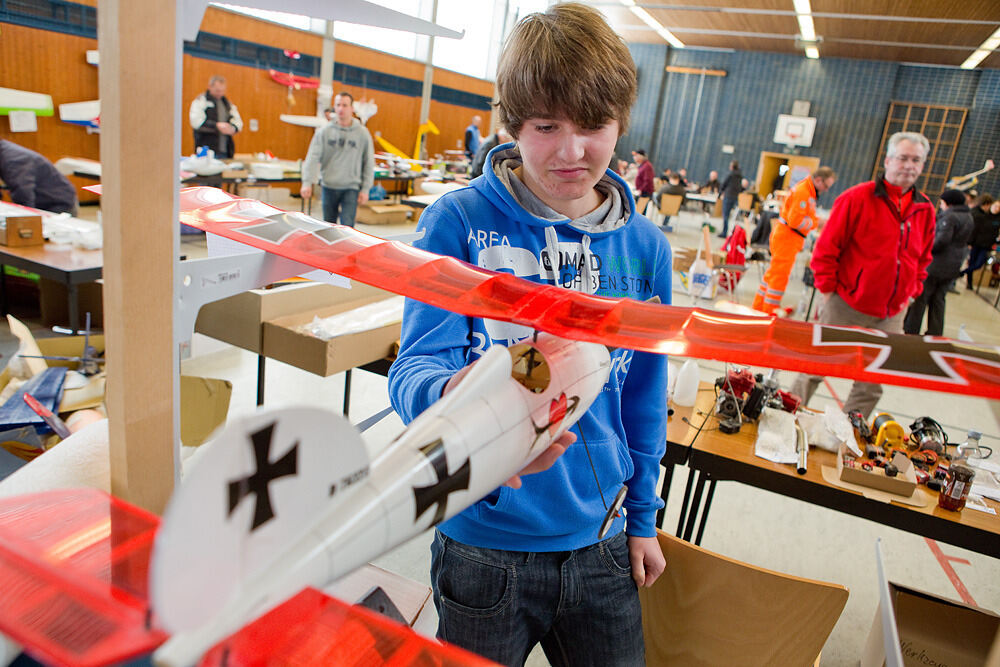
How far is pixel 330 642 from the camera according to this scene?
698mm

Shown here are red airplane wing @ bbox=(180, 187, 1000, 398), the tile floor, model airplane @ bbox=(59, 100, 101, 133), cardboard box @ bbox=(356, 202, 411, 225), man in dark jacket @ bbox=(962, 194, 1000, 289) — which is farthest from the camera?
cardboard box @ bbox=(356, 202, 411, 225)

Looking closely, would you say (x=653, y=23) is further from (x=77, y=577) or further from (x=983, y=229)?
(x=77, y=577)

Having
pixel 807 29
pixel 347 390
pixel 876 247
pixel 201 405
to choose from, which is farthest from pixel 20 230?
pixel 807 29

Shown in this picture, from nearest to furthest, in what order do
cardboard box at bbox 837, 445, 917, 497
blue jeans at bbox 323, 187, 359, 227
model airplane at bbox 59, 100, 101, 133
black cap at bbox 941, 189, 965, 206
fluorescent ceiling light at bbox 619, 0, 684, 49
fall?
cardboard box at bbox 837, 445, 917, 497 < black cap at bbox 941, 189, 965, 206 < blue jeans at bbox 323, 187, 359, 227 < model airplane at bbox 59, 100, 101, 133 < fluorescent ceiling light at bbox 619, 0, 684, 49

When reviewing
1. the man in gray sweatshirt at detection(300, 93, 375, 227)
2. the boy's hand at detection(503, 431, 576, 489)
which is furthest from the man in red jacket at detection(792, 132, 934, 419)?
the man in gray sweatshirt at detection(300, 93, 375, 227)

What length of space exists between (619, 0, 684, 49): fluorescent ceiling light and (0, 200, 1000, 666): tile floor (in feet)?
44.5

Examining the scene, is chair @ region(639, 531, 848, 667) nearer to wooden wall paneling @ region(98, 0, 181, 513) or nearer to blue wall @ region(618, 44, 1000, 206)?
wooden wall paneling @ region(98, 0, 181, 513)

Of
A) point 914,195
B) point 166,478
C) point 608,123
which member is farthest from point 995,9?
point 166,478

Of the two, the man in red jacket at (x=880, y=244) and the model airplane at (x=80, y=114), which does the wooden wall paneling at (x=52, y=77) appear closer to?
the model airplane at (x=80, y=114)

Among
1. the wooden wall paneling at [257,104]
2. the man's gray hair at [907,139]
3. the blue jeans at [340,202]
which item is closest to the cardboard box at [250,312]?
the man's gray hair at [907,139]

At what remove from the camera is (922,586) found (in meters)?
3.34

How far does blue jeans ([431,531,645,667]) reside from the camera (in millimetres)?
1219

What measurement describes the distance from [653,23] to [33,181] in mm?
17140

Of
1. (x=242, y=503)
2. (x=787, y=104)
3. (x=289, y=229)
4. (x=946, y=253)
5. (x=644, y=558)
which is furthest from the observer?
(x=787, y=104)
